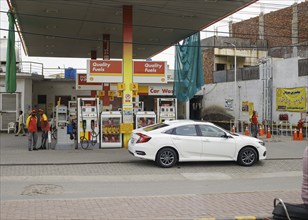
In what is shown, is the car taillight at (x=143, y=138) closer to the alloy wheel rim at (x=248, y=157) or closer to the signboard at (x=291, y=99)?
the alloy wheel rim at (x=248, y=157)

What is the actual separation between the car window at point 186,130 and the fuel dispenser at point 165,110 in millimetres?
5734

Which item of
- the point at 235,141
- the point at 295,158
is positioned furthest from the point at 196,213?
the point at 295,158

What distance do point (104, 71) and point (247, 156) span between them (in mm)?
7436

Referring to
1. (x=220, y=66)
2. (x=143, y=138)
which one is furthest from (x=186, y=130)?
(x=220, y=66)

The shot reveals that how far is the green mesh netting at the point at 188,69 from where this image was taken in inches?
866

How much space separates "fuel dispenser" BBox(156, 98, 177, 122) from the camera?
18828mm

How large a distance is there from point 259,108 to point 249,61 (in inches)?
598

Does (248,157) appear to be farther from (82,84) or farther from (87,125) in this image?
(82,84)

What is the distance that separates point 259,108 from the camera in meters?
28.5

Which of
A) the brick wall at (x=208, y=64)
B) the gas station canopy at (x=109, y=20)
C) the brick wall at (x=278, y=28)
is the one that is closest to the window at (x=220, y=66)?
the brick wall at (x=208, y=64)

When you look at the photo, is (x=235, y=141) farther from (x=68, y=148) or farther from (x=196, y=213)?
(x=68, y=148)

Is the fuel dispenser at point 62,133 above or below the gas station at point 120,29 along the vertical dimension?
below


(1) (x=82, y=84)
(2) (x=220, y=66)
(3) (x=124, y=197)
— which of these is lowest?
(3) (x=124, y=197)

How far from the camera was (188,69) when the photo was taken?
22.5 meters
